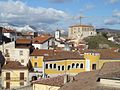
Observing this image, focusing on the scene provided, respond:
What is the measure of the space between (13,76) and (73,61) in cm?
1152

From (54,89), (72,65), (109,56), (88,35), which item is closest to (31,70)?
(72,65)

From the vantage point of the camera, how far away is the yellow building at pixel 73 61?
178ft

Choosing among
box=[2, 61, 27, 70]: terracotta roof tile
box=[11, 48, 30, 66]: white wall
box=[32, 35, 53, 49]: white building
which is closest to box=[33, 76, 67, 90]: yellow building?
box=[2, 61, 27, 70]: terracotta roof tile

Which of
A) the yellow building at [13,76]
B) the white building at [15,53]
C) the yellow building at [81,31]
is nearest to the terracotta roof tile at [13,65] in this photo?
the yellow building at [13,76]

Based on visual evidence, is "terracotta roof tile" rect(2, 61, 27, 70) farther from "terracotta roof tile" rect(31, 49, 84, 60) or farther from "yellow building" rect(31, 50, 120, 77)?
"terracotta roof tile" rect(31, 49, 84, 60)

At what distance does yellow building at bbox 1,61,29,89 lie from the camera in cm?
5016

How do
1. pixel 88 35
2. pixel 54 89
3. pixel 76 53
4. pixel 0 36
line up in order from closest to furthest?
1. pixel 54 89
2. pixel 76 53
3. pixel 0 36
4. pixel 88 35

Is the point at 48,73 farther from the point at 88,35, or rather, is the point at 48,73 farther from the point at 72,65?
the point at 88,35

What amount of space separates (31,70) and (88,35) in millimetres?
75784

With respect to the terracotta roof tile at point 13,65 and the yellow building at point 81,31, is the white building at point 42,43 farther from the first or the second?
the yellow building at point 81,31

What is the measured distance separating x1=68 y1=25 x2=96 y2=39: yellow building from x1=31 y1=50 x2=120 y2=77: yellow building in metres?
70.8

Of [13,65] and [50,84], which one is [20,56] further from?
[50,84]

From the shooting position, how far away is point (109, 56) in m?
56.7

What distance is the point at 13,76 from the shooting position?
5078 cm
